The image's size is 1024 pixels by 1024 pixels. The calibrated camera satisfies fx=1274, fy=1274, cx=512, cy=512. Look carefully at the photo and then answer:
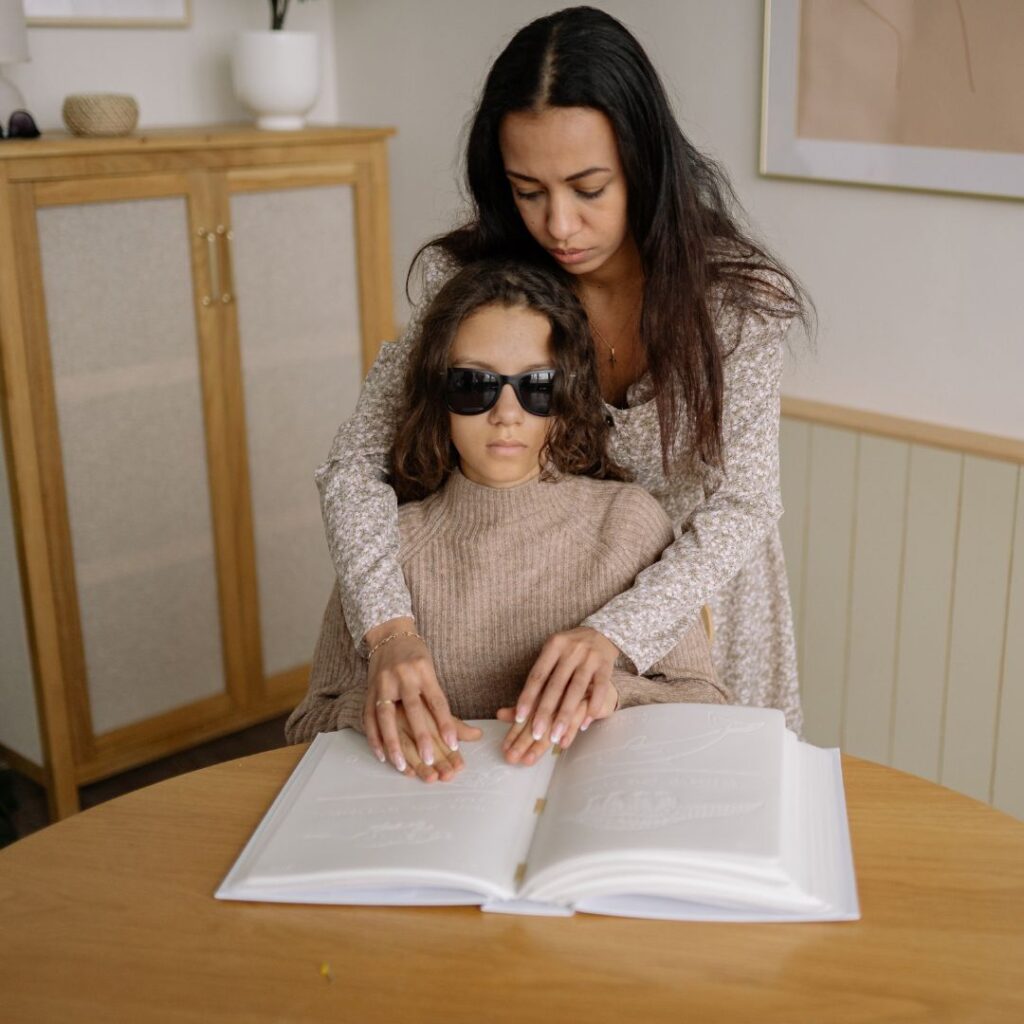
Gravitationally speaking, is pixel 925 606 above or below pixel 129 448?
below

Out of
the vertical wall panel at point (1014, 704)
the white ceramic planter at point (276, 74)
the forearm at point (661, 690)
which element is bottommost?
the vertical wall panel at point (1014, 704)

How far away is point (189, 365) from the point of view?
2.75 metres

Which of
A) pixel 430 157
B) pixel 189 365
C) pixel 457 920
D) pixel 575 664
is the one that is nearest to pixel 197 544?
pixel 189 365

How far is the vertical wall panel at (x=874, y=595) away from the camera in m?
2.33

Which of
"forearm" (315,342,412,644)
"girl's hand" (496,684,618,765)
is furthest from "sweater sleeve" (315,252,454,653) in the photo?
"girl's hand" (496,684,618,765)

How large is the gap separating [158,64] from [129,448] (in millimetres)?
951

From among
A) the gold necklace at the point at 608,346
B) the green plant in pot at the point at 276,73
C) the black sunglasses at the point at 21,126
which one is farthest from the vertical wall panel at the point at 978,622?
the black sunglasses at the point at 21,126

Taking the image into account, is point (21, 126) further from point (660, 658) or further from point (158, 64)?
point (660, 658)

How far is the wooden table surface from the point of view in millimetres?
934

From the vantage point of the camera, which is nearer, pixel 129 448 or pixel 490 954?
pixel 490 954

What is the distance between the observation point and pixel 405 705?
4.13 feet

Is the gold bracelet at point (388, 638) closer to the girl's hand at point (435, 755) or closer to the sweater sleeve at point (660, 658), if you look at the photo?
the girl's hand at point (435, 755)

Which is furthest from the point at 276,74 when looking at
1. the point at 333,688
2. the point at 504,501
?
the point at 333,688

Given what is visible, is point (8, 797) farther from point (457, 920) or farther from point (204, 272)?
point (457, 920)
